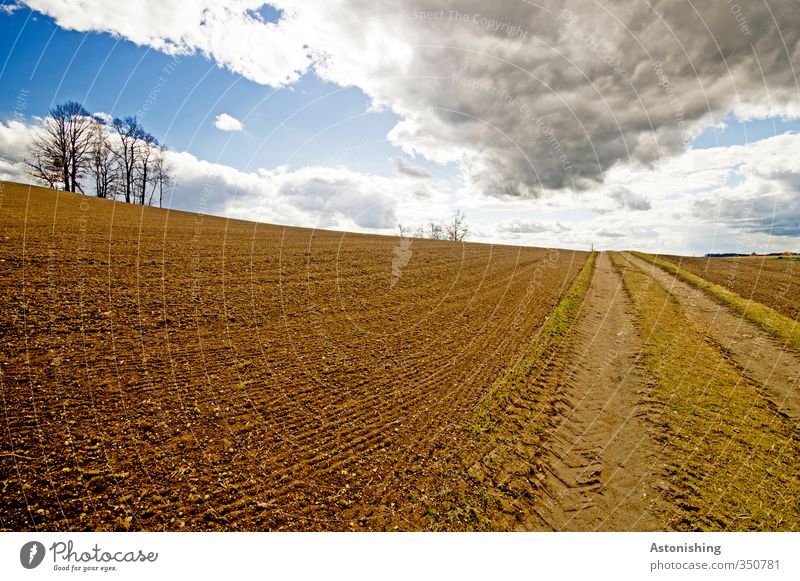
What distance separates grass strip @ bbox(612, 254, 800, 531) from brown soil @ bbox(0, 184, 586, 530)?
4.47 meters

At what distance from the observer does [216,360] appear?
10703 millimetres

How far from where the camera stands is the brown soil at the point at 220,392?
588cm

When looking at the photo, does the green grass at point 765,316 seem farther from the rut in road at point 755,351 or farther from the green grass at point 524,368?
the green grass at point 524,368

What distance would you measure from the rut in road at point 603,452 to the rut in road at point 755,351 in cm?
339

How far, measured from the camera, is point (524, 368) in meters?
12.2

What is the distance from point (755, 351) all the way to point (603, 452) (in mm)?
11798

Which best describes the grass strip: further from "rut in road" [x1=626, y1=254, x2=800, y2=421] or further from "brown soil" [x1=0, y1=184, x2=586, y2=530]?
"brown soil" [x1=0, y1=184, x2=586, y2=530]

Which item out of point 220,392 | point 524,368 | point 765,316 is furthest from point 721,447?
point 765,316

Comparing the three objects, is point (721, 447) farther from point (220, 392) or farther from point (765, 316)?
point (765, 316)

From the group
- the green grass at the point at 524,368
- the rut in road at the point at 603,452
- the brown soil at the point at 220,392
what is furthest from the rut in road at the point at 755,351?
the brown soil at the point at 220,392

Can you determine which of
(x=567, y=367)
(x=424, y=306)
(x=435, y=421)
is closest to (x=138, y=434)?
(x=435, y=421)

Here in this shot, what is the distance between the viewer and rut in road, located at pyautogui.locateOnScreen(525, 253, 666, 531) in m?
6.23

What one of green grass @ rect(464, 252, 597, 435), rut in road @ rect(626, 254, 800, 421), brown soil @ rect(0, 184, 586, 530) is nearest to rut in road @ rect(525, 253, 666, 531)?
green grass @ rect(464, 252, 597, 435)
